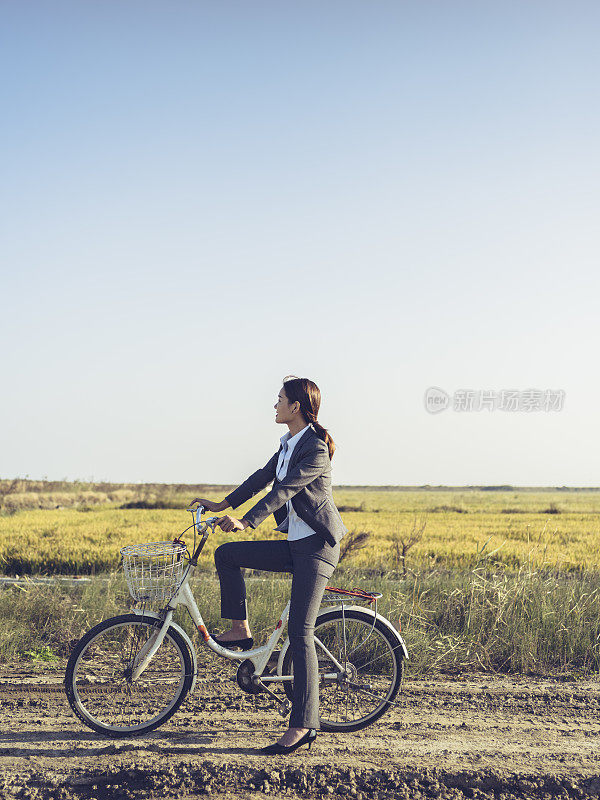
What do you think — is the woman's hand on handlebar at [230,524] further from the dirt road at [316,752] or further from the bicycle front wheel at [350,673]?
the dirt road at [316,752]

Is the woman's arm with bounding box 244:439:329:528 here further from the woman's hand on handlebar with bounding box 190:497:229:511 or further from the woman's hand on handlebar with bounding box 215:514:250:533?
the woman's hand on handlebar with bounding box 190:497:229:511

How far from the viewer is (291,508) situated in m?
4.89

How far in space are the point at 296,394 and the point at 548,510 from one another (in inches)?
2209

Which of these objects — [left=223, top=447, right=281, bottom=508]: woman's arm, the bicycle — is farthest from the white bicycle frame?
[left=223, top=447, right=281, bottom=508]: woman's arm

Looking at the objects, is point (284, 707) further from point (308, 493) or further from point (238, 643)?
point (308, 493)

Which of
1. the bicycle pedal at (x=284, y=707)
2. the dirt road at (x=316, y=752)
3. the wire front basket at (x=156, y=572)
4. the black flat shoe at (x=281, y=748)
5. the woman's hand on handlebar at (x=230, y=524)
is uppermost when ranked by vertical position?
the woman's hand on handlebar at (x=230, y=524)

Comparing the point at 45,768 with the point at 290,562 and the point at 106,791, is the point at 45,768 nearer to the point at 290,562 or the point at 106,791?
the point at 106,791

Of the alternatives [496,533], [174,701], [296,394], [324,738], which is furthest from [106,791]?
[496,533]

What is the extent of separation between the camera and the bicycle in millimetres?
4977

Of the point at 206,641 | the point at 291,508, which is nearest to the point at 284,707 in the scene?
the point at 206,641

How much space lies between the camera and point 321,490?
4.88m

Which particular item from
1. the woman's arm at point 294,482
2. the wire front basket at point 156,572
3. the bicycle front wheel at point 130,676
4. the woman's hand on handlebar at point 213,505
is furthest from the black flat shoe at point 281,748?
the woman's hand on handlebar at point 213,505

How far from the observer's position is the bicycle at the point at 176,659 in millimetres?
4977

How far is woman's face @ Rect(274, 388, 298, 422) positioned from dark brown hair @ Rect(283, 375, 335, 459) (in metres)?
0.03
